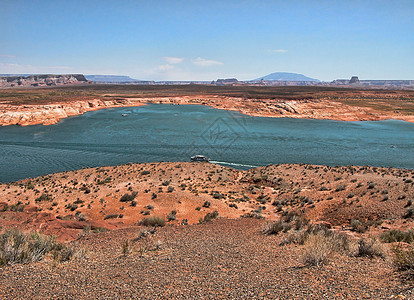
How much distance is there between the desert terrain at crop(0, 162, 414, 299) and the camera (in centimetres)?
732

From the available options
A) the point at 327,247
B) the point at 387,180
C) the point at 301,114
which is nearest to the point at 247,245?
the point at 327,247

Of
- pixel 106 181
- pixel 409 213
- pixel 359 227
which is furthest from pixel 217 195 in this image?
pixel 409 213

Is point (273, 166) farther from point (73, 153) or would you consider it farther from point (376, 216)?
point (73, 153)

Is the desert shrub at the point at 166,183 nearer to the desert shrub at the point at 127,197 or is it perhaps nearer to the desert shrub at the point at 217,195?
the desert shrub at the point at 127,197

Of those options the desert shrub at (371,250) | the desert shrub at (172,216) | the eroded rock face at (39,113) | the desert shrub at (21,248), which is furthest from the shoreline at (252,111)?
the desert shrub at (371,250)

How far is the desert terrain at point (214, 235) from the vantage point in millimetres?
7316

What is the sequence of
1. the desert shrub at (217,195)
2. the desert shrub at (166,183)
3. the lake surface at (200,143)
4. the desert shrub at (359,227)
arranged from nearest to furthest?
the desert shrub at (359,227) → the desert shrub at (217,195) → the desert shrub at (166,183) → the lake surface at (200,143)

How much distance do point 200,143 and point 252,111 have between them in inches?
1826

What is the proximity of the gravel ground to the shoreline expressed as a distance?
7213 centimetres

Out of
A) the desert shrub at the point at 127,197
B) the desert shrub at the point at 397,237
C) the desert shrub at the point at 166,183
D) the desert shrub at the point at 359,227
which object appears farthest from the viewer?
the desert shrub at the point at 166,183

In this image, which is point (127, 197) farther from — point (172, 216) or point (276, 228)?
point (276, 228)

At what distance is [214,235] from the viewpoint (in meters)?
12.7

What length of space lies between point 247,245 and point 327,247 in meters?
2.97

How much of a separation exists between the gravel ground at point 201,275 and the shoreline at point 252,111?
7213 centimetres
